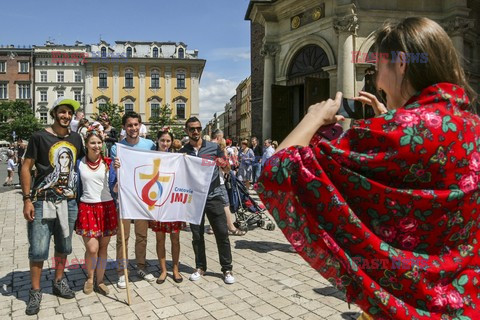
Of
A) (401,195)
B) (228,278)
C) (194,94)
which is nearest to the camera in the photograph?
(401,195)

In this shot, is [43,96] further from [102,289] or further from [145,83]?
[102,289]

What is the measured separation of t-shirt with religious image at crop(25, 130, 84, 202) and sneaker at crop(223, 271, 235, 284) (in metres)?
2.26

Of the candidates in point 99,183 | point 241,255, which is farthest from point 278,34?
point 99,183

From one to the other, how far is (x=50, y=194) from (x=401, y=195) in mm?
4199

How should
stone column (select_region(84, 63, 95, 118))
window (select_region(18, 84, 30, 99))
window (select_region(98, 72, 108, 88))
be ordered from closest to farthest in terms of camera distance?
A: 1. stone column (select_region(84, 63, 95, 118))
2. window (select_region(98, 72, 108, 88))
3. window (select_region(18, 84, 30, 99))

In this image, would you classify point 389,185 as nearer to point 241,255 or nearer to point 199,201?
point 199,201

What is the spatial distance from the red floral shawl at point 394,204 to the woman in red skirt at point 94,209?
152 inches

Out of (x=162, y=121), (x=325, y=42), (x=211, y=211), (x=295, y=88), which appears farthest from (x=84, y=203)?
(x=162, y=121)

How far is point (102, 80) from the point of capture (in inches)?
2613

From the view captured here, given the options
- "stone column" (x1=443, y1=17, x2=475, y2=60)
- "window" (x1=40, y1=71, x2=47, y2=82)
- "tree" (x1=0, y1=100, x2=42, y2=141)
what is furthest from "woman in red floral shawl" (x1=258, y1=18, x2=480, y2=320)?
"window" (x1=40, y1=71, x2=47, y2=82)

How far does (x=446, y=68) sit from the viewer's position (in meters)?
1.40

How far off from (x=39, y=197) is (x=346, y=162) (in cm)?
412

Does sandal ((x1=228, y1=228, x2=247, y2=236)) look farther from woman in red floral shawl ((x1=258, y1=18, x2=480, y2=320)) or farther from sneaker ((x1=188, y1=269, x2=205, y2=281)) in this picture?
woman in red floral shawl ((x1=258, y1=18, x2=480, y2=320))

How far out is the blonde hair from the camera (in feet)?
4.51
